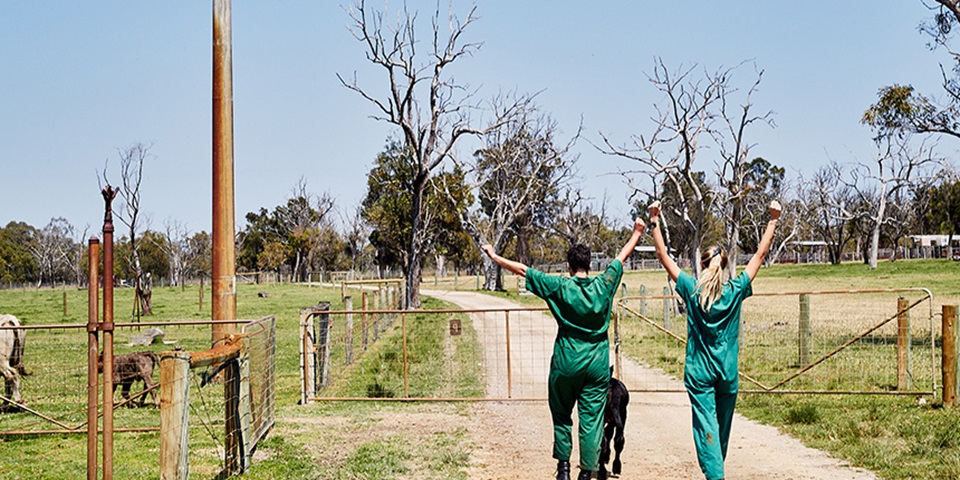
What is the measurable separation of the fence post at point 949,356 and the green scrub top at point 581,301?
6.75m

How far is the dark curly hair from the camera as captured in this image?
706 cm

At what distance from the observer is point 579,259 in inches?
278

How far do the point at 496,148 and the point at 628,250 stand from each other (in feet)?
172

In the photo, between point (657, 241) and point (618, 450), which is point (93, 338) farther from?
point (618, 450)

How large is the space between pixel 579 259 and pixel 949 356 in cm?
686

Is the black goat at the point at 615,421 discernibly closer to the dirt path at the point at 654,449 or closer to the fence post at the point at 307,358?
the dirt path at the point at 654,449

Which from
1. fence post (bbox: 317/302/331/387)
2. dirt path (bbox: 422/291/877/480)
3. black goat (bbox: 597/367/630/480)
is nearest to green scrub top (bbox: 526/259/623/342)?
black goat (bbox: 597/367/630/480)

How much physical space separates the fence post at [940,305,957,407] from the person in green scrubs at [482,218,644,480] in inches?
260

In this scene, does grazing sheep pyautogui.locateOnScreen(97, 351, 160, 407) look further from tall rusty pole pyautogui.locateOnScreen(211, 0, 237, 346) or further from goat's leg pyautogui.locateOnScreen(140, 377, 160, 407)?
tall rusty pole pyautogui.locateOnScreen(211, 0, 237, 346)

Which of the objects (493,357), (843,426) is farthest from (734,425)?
(493,357)

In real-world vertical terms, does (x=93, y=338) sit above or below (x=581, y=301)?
below

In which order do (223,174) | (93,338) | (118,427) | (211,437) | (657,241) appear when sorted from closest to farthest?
(93,338), (657,241), (211,437), (118,427), (223,174)

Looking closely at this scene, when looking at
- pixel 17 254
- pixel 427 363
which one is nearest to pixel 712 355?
pixel 427 363

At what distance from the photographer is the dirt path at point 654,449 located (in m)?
8.62
